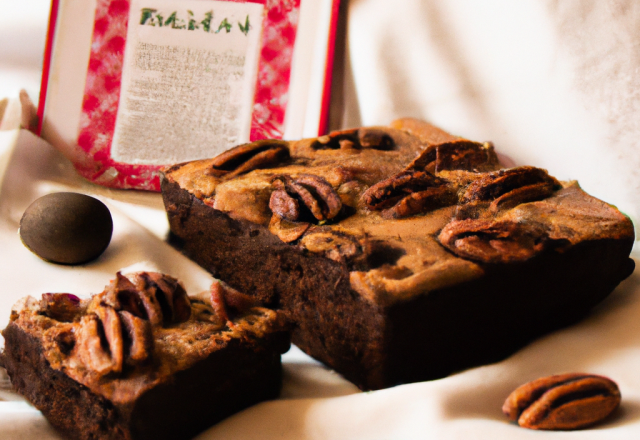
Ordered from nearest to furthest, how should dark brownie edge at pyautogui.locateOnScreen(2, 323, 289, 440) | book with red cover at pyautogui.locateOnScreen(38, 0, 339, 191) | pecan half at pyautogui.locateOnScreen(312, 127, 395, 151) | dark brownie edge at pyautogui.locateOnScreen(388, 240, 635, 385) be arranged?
dark brownie edge at pyautogui.locateOnScreen(2, 323, 289, 440)
dark brownie edge at pyautogui.locateOnScreen(388, 240, 635, 385)
pecan half at pyautogui.locateOnScreen(312, 127, 395, 151)
book with red cover at pyautogui.locateOnScreen(38, 0, 339, 191)

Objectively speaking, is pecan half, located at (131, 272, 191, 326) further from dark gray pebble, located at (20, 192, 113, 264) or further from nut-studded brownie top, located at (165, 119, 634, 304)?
dark gray pebble, located at (20, 192, 113, 264)

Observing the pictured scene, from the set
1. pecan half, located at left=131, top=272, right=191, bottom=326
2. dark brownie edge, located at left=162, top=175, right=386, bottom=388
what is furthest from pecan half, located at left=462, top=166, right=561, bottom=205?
pecan half, located at left=131, top=272, right=191, bottom=326

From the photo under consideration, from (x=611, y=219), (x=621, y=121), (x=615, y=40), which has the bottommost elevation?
(x=611, y=219)

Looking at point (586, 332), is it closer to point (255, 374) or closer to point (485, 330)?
point (485, 330)

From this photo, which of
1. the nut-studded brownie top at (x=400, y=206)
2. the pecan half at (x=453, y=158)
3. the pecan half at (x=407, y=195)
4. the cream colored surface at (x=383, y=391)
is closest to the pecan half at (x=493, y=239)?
the nut-studded brownie top at (x=400, y=206)

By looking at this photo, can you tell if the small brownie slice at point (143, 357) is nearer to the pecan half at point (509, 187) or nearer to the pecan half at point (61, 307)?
the pecan half at point (61, 307)

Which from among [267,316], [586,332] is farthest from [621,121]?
[267,316]
